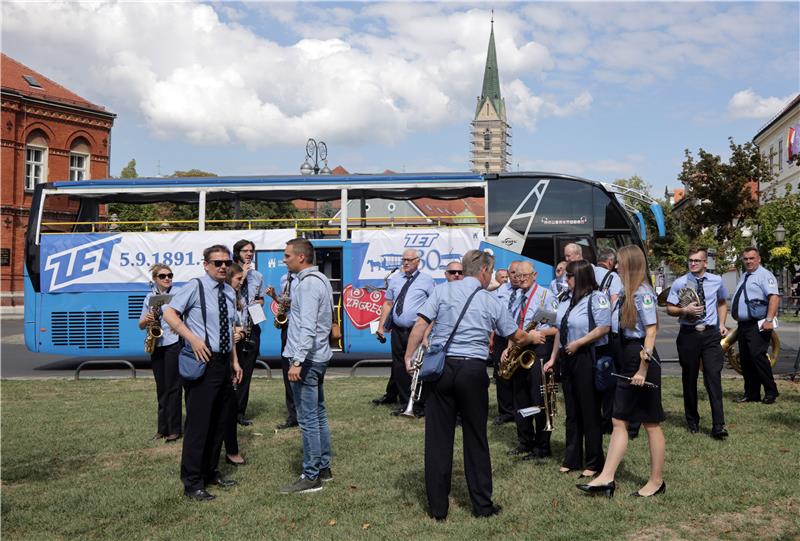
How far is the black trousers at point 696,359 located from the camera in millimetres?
8094

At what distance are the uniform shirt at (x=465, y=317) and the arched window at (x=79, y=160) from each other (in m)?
43.7

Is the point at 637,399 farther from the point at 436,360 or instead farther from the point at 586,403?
the point at 436,360

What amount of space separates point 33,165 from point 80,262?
1192 inches

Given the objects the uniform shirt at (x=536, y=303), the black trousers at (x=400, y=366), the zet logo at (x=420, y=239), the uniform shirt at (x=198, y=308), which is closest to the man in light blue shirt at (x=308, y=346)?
the uniform shirt at (x=198, y=308)

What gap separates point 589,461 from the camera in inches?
253

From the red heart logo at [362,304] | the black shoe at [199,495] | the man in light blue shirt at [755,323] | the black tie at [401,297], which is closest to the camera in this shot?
the black shoe at [199,495]

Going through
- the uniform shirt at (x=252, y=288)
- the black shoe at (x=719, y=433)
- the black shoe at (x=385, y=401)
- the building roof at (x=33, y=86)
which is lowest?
the black shoe at (x=385, y=401)

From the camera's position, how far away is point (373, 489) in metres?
6.16

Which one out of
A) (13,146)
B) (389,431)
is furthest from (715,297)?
(13,146)

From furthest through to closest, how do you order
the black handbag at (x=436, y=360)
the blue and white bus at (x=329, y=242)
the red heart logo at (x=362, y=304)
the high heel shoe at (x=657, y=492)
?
the red heart logo at (x=362, y=304), the blue and white bus at (x=329, y=242), the high heel shoe at (x=657, y=492), the black handbag at (x=436, y=360)

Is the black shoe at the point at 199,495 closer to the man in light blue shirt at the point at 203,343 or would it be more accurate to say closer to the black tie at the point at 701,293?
the man in light blue shirt at the point at 203,343

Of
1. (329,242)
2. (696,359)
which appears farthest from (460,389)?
(329,242)

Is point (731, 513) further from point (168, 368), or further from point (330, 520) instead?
point (168, 368)

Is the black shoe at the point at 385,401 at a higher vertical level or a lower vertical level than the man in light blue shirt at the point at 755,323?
Answer: lower
